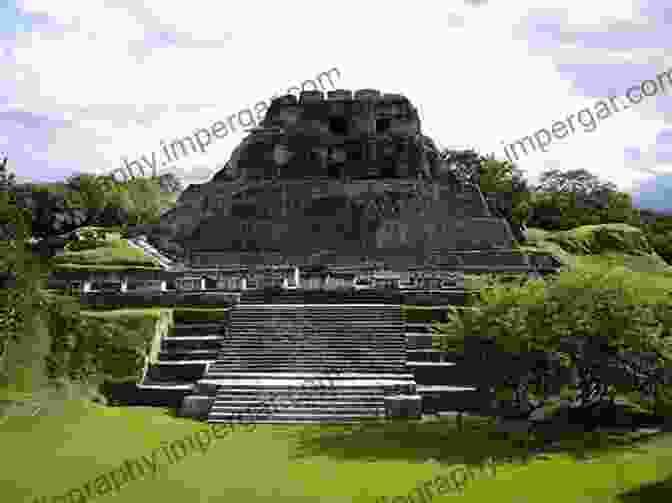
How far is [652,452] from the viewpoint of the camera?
1499cm

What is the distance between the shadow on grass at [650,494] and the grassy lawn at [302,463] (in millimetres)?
97

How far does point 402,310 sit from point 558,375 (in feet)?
25.1

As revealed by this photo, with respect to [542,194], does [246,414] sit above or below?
below

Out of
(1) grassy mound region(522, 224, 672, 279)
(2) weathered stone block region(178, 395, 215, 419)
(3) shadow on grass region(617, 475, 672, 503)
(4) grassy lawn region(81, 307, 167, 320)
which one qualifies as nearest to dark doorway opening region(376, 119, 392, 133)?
(1) grassy mound region(522, 224, 672, 279)

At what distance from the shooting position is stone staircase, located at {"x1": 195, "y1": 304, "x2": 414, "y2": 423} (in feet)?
60.7

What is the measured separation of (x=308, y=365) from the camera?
20703mm

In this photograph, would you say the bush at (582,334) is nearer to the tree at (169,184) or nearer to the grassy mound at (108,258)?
the grassy mound at (108,258)

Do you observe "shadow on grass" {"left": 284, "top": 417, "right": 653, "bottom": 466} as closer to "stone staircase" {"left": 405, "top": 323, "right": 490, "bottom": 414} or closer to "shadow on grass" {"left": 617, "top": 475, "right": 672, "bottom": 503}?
"stone staircase" {"left": 405, "top": 323, "right": 490, "bottom": 414}

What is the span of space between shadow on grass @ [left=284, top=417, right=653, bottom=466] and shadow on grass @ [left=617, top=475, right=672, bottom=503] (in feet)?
6.79

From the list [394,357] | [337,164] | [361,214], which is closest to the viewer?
[394,357]

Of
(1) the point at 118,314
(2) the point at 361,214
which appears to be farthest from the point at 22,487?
(2) the point at 361,214

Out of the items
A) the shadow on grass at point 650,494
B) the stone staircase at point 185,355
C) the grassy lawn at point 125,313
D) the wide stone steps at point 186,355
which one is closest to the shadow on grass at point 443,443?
the shadow on grass at point 650,494

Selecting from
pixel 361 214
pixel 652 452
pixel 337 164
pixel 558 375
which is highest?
pixel 337 164

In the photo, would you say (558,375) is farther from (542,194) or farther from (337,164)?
(542,194)
